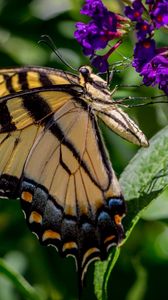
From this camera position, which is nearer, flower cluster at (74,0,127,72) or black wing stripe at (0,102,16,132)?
flower cluster at (74,0,127,72)

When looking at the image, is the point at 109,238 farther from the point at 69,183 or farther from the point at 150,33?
the point at 150,33

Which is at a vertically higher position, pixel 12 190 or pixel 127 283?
pixel 12 190

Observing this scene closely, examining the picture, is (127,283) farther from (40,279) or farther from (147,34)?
(147,34)

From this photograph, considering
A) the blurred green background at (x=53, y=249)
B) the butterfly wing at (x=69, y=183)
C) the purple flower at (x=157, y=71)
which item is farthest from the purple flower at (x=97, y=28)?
the blurred green background at (x=53, y=249)

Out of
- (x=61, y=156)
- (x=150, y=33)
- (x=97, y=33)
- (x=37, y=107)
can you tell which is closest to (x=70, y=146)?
(x=61, y=156)

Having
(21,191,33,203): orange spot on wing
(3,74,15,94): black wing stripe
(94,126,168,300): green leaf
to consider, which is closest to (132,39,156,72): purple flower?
(94,126,168,300): green leaf

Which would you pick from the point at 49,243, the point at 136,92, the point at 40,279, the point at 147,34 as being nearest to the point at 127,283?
the point at 40,279

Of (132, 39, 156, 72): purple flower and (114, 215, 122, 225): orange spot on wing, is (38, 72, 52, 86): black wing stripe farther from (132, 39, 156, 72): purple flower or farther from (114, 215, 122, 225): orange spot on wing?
(114, 215, 122, 225): orange spot on wing
